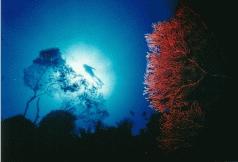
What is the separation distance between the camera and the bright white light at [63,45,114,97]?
25828 millimetres

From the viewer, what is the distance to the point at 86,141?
1234cm

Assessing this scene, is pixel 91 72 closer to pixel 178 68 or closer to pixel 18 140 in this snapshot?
pixel 18 140

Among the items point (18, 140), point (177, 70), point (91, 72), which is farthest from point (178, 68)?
point (91, 72)

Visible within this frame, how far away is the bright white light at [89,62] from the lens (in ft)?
84.7

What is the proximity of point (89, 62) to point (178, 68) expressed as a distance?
1868 cm

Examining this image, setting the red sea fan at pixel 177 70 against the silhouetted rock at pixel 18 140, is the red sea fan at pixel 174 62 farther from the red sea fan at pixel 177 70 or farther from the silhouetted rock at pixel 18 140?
the silhouetted rock at pixel 18 140

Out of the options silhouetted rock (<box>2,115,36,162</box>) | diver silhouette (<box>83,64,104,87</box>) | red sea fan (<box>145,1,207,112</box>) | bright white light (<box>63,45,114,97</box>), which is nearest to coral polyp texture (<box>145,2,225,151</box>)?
red sea fan (<box>145,1,207,112</box>)

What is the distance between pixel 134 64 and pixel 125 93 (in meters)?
4.45

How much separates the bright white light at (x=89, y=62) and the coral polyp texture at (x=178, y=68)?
53.4ft

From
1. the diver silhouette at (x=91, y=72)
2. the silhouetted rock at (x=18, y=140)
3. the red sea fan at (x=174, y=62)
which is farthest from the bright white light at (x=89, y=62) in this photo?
the red sea fan at (x=174, y=62)

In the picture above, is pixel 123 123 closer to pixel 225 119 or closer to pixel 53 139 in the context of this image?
pixel 53 139

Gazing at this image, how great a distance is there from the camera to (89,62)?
2717cm

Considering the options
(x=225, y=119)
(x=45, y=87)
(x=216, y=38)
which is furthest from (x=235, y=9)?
(x=45, y=87)

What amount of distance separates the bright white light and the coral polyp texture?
16290 millimetres
